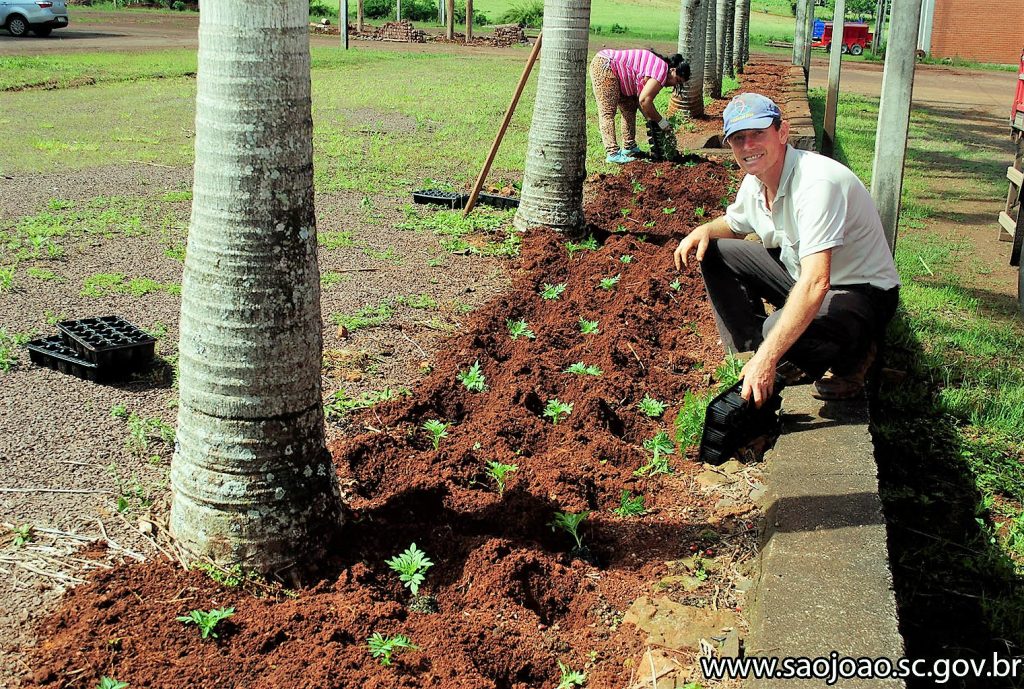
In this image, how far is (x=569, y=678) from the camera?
3.22m

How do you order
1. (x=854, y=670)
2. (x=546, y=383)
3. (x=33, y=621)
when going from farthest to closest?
(x=546, y=383) → (x=33, y=621) → (x=854, y=670)

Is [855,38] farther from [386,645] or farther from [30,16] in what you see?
[386,645]

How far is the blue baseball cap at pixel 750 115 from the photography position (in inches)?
170

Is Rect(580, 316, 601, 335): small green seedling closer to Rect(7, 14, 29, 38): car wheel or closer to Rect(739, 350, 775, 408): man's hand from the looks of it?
Rect(739, 350, 775, 408): man's hand

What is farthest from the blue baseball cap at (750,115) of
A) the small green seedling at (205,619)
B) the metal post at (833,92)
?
the metal post at (833,92)

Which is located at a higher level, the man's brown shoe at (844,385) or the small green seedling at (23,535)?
the man's brown shoe at (844,385)

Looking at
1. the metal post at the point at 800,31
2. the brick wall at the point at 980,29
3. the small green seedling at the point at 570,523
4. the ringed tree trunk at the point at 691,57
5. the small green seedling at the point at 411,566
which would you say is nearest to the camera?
the small green seedling at the point at 411,566

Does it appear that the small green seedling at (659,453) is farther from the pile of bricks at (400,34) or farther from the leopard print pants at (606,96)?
the pile of bricks at (400,34)

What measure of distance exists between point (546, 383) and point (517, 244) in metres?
3.09

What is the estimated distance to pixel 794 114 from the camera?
14617 mm

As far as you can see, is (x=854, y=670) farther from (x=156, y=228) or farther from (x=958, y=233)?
(x=958, y=233)

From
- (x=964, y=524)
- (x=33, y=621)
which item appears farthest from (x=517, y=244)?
(x=33, y=621)

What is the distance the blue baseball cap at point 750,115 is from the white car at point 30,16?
2618cm

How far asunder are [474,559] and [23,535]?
1656 mm
